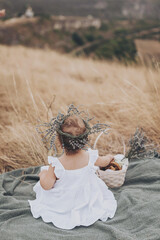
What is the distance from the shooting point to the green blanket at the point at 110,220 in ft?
5.81

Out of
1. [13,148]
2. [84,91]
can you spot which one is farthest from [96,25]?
[13,148]

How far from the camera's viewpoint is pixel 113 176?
2285 millimetres

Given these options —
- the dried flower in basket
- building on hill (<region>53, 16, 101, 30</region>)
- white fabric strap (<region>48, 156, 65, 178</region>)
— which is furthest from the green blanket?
building on hill (<region>53, 16, 101, 30</region>)

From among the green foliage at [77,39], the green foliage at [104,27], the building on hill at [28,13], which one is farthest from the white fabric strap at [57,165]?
the building on hill at [28,13]

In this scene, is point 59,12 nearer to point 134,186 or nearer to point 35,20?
point 35,20

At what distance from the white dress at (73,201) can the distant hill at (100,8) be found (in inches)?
1437

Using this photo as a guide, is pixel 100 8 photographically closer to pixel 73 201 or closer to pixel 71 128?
pixel 71 128

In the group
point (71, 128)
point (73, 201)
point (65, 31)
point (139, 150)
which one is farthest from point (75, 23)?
point (73, 201)

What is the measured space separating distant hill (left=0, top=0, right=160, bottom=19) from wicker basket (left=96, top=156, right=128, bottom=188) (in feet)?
119

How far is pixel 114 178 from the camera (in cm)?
230

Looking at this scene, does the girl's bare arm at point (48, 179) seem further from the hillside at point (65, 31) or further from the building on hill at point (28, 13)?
the building on hill at point (28, 13)

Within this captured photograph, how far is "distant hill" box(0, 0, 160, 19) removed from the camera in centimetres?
3838

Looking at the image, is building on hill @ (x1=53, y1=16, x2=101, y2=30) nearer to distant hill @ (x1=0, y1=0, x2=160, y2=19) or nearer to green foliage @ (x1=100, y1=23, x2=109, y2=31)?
green foliage @ (x1=100, y1=23, x2=109, y2=31)

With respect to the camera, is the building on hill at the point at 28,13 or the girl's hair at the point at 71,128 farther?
the building on hill at the point at 28,13
